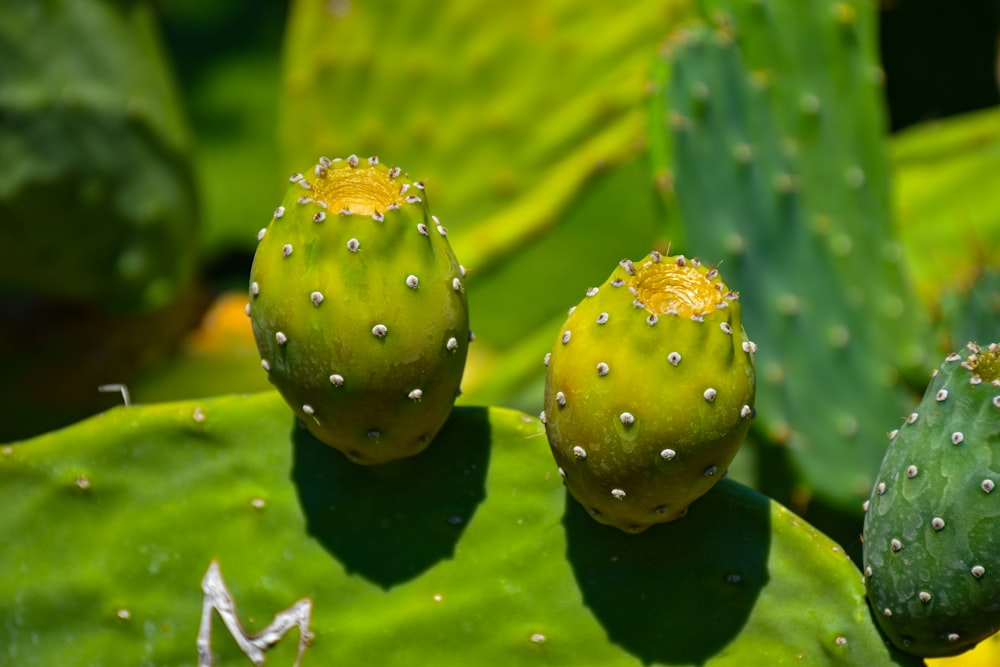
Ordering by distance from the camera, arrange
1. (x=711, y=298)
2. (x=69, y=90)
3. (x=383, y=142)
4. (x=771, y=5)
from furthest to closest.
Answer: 1. (x=383, y=142)
2. (x=69, y=90)
3. (x=771, y=5)
4. (x=711, y=298)

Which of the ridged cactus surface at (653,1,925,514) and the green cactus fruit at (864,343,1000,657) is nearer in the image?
the green cactus fruit at (864,343,1000,657)

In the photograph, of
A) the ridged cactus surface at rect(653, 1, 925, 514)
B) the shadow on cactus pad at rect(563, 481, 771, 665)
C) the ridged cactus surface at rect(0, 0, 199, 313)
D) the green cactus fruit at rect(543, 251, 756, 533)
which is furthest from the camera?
the ridged cactus surface at rect(0, 0, 199, 313)

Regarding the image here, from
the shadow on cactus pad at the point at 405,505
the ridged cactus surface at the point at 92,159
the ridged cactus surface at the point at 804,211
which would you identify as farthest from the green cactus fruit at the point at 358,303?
the ridged cactus surface at the point at 92,159

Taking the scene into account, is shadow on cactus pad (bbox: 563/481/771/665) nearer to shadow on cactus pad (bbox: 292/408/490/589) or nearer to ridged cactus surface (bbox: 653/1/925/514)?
shadow on cactus pad (bbox: 292/408/490/589)

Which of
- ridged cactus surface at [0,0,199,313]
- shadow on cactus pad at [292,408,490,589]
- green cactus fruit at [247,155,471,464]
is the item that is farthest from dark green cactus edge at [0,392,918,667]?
ridged cactus surface at [0,0,199,313]

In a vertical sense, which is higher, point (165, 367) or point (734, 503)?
point (165, 367)

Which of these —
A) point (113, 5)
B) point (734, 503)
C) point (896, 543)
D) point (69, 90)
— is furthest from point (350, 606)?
point (113, 5)

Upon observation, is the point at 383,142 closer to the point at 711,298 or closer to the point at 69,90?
the point at 69,90

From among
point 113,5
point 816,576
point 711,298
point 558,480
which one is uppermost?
point 113,5
